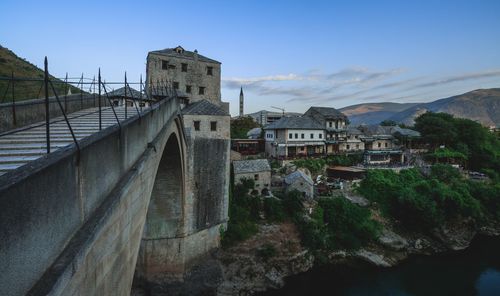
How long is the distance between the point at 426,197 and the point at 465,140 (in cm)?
2545

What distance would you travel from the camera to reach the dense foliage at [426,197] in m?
28.9

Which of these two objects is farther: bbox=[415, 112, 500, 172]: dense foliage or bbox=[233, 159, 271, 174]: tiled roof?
bbox=[415, 112, 500, 172]: dense foliage

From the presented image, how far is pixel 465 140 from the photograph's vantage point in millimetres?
46906

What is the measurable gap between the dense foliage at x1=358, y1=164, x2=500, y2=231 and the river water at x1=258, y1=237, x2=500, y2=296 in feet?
14.2

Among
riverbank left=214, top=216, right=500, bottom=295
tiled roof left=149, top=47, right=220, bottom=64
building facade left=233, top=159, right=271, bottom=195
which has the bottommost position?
riverbank left=214, top=216, right=500, bottom=295

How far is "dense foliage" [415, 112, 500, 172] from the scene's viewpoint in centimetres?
4391

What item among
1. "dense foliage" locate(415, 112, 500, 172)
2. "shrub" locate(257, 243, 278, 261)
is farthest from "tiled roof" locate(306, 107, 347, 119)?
"shrub" locate(257, 243, 278, 261)

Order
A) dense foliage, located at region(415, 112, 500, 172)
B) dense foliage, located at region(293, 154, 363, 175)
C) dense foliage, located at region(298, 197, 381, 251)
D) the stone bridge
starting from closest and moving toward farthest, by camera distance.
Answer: the stone bridge < dense foliage, located at region(298, 197, 381, 251) < dense foliage, located at region(293, 154, 363, 175) < dense foliage, located at region(415, 112, 500, 172)

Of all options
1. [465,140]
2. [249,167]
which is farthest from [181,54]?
[465,140]

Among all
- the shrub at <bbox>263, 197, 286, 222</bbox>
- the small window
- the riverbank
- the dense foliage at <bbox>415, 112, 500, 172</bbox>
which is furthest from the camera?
the dense foliage at <bbox>415, 112, 500, 172</bbox>

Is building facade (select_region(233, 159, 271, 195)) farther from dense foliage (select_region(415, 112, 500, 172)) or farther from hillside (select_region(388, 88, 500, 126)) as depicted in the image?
hillside (select_region(388, 88, 500, 126))

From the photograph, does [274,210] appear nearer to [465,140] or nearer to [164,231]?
[164,231]

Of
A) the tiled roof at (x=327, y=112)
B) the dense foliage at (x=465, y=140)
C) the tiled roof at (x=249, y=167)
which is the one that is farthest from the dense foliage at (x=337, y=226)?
the dense foliage at (x=465, y=140)

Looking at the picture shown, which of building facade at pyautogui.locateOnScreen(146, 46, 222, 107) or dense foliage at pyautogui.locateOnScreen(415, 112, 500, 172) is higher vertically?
building facade at pyautogui.locateOnScreen(146, 46, 222, 107)
